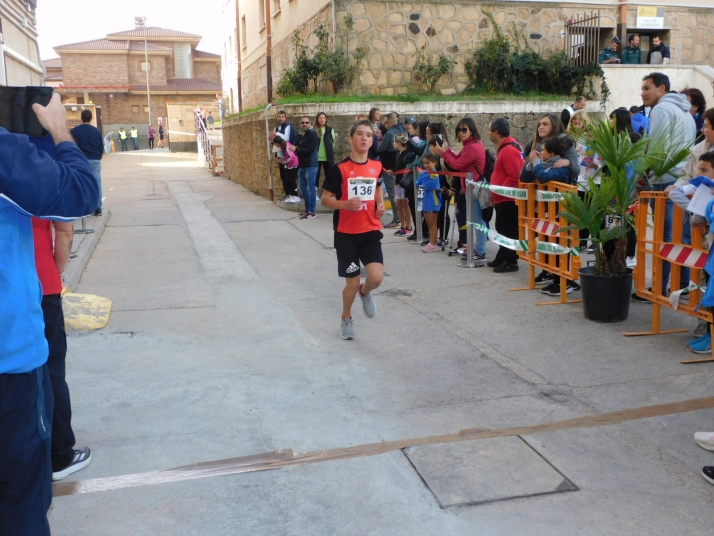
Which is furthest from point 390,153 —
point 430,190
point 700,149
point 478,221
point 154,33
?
point 154,33

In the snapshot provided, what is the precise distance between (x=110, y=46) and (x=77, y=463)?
62.4 meters

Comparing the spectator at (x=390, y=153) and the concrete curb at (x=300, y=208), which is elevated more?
the spectator at (x=390, y=153)

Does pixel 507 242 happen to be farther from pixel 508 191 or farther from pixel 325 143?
pixel 325 143

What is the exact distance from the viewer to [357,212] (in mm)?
6055

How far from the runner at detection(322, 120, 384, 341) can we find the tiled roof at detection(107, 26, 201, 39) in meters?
61.6

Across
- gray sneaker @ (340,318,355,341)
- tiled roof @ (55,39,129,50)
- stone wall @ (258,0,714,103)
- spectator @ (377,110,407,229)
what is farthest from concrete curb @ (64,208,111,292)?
tiled roof @ (55,39,129,50)

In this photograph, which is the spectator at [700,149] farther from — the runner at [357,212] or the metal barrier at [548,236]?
the runner at [357,212]

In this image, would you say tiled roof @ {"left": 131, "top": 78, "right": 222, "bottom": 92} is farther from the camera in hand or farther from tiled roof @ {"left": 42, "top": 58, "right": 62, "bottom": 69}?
the camera in hand

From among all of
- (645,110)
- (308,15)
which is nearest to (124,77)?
(308,15)

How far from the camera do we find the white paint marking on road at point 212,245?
916 cm

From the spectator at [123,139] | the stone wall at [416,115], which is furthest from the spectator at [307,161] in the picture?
the spectator at [123,139]

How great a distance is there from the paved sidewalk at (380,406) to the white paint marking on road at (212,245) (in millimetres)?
248

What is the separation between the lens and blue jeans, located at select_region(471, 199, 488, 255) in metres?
9.20

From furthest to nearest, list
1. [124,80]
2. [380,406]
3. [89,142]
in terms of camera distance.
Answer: [124,80] < [89,142] < [380,406]
